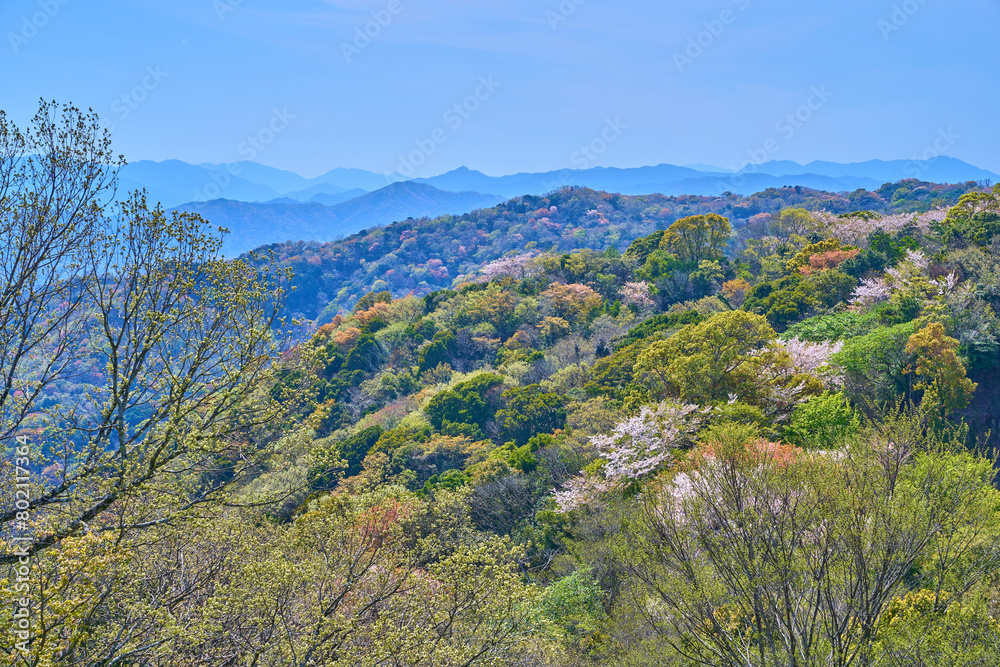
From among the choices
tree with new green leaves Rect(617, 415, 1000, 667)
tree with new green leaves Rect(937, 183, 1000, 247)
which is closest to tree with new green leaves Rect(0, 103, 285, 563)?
tree with new green leaves Rect(617, 415, 1000, 667)

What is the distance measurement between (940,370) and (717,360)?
661 centimetres

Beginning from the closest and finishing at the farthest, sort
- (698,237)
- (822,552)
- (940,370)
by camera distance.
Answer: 1. (822,552)
2. (940,370)
3. (698,237)

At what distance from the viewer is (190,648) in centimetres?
743

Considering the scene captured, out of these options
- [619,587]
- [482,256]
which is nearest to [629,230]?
[482,256]

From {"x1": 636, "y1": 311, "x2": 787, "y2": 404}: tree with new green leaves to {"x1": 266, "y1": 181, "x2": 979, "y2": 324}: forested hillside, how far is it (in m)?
77.7

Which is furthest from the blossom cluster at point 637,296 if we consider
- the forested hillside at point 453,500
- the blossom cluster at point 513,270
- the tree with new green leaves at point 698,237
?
the forested hillside at point 453,500

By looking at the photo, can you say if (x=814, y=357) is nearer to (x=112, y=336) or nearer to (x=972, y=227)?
(x=972, y=227)

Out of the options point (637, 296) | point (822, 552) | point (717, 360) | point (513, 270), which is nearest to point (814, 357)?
point (717, 360)

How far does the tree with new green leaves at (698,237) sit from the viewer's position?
42000 mm

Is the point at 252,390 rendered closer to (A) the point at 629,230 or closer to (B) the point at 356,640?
(B) the point at 356,640

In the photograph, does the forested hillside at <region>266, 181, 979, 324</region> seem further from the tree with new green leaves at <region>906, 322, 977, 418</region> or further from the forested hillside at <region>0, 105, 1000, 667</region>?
the forested hillside at <region>0, 105, 1000, 667</region>

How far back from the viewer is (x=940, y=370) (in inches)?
693

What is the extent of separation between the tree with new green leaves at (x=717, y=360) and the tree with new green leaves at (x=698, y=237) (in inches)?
914

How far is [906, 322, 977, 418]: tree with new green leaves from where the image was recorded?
17.5 metres
